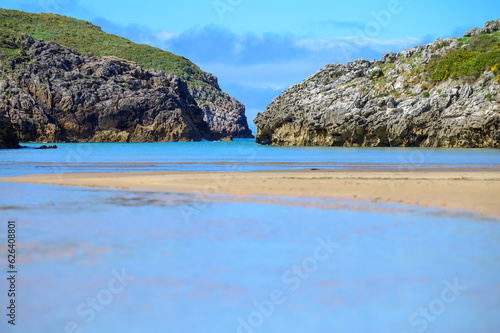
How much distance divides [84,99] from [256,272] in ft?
370

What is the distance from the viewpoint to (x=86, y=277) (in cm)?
584

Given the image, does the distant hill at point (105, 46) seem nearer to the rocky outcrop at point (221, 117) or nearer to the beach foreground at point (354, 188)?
the rocky outcrop at point (221, 117)

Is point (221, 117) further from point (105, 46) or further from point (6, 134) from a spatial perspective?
point (6, 134)

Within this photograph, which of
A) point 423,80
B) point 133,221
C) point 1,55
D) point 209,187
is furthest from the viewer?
point 1,55

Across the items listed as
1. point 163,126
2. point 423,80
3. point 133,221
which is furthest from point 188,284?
point 163,126

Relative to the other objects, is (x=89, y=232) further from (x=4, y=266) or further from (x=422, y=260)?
(x=422, y=260)

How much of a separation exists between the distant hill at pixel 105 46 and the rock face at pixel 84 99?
36815 millimetres

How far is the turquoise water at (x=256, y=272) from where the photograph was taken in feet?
15.3

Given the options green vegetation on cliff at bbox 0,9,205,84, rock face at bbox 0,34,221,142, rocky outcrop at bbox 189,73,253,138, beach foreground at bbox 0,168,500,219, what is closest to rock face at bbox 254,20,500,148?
beach foreground at bbox 0,168,500,219

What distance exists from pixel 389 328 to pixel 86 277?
3246mm

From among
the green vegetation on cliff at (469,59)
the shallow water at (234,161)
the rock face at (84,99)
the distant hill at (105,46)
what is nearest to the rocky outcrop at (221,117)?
the distant hill at (105,46)

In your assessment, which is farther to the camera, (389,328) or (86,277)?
(86,277)

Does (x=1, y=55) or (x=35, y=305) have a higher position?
(x=1, y=55)

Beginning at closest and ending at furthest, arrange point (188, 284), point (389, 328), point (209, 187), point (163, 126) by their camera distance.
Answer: point (389, 328) → point (188, 284) → point (209, 187) → point (163, 126)
